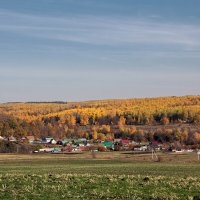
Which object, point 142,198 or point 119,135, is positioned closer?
point 142,198

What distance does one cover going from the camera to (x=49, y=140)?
168 meters

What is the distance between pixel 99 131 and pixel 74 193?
17914 centimetres

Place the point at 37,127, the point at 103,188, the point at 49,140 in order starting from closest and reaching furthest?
the point at 103,188 → the point at 49,140 → the point at 37,127

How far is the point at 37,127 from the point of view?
18775cm

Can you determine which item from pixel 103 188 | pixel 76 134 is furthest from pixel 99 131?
pixel 103 188

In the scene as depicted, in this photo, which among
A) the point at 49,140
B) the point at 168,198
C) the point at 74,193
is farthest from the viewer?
the point at 49,140

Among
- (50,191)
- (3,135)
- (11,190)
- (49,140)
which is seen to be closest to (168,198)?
(50,191)

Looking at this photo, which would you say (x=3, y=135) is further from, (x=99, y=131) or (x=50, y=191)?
(x=50, y=191)

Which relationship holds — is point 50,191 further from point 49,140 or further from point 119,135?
point 119,135

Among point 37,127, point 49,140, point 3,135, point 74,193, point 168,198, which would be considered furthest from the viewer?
point 37,127

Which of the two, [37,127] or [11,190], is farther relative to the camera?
[37,127]

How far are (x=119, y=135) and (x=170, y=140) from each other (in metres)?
33.2

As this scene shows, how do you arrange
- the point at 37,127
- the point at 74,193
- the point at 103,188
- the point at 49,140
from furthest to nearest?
the point at 37,127 → the point at 49,140 → the point at 103,188 → the point at 74,193

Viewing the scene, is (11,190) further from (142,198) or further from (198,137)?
(198,137)
